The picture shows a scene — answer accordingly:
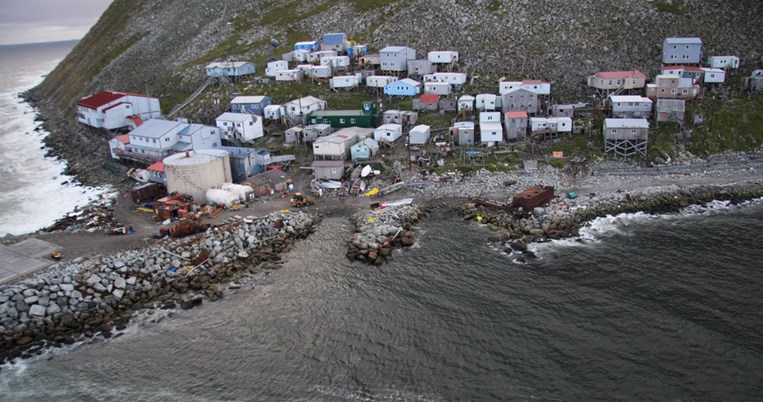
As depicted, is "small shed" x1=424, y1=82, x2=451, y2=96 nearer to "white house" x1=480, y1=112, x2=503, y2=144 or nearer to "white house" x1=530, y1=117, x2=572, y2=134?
"white house" x1=480, y1=112, x2=503, y2=144

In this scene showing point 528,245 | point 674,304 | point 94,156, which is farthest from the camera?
point 94,156

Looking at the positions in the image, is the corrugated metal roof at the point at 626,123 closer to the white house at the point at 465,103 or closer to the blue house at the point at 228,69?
the white house at the point at 465,103

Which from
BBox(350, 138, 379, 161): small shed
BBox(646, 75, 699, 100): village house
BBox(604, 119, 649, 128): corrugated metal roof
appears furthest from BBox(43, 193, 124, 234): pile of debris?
BBox(646, 75, 699, 100): village house

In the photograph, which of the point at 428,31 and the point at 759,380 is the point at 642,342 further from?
the point at 428,31

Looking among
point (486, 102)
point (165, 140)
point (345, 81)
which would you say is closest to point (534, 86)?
point (486, 102)

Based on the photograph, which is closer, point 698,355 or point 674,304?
point 698,355

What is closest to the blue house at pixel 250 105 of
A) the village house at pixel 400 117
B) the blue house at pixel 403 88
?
the blue house at pixel 403 88

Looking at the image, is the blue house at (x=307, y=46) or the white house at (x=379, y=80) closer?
the white house at (x=379, y=80)

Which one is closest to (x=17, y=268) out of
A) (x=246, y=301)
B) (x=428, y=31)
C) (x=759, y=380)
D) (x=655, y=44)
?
(x=246, y=301)
